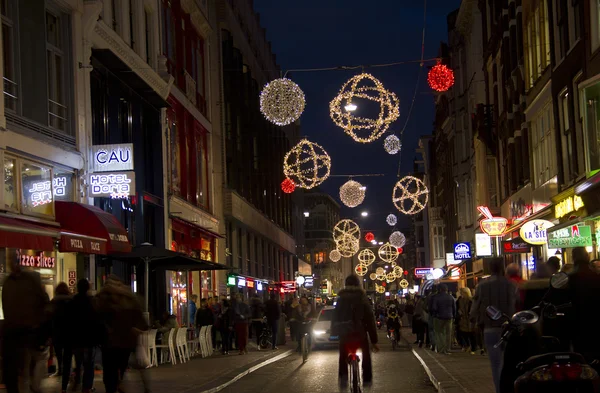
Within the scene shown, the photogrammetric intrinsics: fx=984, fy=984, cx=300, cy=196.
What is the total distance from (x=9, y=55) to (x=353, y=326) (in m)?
10.4

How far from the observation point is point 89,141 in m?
23.7

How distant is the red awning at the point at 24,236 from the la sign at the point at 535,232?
43.3ft

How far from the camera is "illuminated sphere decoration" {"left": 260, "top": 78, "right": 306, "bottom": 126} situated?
2700 cm

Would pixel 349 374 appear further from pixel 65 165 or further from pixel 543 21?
pixel 543 21

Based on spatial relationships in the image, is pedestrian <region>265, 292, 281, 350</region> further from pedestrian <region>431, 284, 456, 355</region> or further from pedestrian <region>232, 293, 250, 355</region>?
pedestrian <region>431, 284, 456, 355</region>

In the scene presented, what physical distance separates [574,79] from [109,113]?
12.3m

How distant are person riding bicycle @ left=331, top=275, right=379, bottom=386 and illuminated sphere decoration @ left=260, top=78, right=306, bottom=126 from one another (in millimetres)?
14151

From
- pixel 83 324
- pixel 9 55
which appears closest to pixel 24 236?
pixel 83 324

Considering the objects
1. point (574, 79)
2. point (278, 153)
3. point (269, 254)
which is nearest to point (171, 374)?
point (574, 79)

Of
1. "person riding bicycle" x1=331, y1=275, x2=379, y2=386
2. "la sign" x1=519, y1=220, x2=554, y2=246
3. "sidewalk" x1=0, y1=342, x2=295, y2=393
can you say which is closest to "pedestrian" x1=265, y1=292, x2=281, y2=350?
"sidewalk" x1=0, y1=342, x2=295, y2=393

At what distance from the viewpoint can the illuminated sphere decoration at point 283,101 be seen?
88.6 feet

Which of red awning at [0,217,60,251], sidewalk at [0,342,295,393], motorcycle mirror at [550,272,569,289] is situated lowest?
sidewalk at [0,342,295,393]

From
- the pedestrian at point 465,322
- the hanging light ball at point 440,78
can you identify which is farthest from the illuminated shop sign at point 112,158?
the pedestrian at point 465,322

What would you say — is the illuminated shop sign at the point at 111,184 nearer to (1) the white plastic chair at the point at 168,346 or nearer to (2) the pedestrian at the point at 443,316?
(1) the white plastic chair at the point at 168,346
